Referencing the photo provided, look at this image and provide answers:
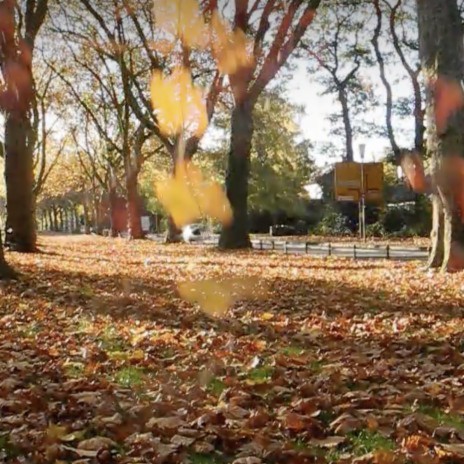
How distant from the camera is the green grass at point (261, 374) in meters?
5.06

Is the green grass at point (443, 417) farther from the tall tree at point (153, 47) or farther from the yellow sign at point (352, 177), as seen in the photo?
the yellow sign at point (352, 177)

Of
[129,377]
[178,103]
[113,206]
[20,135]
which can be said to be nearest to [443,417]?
[129,377]

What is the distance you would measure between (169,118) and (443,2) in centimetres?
2112

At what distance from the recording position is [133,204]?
142 feet

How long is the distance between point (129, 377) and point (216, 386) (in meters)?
0.79

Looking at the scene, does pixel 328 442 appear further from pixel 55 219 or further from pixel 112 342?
pixel 55 219

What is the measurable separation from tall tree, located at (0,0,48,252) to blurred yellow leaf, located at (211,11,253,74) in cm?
652

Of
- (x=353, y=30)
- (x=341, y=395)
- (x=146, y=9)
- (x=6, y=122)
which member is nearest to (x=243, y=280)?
(x=341, y=395)

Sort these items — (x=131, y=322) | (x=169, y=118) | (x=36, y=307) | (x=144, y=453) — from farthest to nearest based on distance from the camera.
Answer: (x=169, y=118)
(x=36, y=307)
(x=131, y=322)
(x=144, y=453)

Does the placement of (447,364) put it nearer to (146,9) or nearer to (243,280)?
(243,280)

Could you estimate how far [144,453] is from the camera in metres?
3.45

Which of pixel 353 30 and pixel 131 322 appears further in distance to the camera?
pixel 353 30

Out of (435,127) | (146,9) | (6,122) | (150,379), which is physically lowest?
(150,379)

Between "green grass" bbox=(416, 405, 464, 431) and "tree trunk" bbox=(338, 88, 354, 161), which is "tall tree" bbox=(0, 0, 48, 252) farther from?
"tree trunk" bbox=(338, 88, 354, 161)
